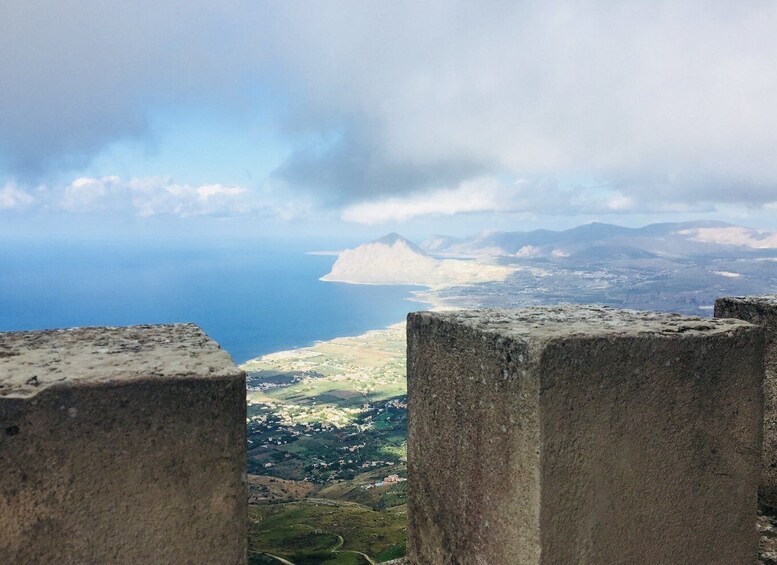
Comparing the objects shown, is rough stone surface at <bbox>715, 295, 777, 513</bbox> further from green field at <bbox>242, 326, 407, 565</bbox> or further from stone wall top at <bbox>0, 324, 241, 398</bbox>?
green field at <bbox>242, 326, 407, 565</bbox>

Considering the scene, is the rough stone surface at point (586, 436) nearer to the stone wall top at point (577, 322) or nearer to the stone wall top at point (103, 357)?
the stone wall top at point (577, 322)

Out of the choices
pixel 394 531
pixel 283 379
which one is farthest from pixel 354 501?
pixel 283 379

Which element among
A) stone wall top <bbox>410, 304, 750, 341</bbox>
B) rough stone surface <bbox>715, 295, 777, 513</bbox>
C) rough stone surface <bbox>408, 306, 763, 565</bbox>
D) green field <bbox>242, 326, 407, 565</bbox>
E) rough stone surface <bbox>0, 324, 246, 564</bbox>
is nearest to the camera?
rough stone surface <bbox>0, 324, 246, 564</bbox>

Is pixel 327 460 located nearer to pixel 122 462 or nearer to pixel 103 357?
pixel 103 357

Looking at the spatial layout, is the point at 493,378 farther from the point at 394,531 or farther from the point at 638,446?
the point at 394,531

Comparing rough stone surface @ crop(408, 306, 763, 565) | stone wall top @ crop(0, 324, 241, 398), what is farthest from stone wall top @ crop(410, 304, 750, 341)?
stone wall top @ crop(0, 324, 241, 398)

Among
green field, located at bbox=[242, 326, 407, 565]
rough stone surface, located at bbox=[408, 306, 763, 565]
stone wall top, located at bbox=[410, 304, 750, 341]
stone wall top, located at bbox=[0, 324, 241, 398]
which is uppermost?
stone wall top, located at bbox=[410, 304, 750, 341]

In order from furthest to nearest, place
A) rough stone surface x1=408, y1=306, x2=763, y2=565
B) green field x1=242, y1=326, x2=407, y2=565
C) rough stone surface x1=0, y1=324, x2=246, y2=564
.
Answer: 1. green field x1=242, y1=326, x2=407, y2=565
2. rough stone surface x1=408, y1=306, x2=763, y2=565
3. rough stone surface x1=0, y1=324, x2=246, y2=564
